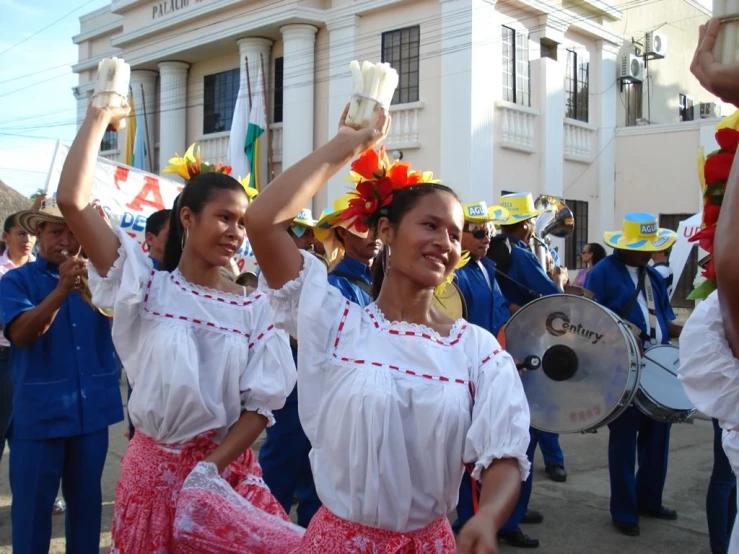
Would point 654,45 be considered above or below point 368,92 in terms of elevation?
above

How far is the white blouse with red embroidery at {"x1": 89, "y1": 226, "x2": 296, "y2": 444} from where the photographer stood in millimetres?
3074

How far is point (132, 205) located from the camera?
25.2 feet

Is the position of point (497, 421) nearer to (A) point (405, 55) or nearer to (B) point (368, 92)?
(B) point (368, 92)

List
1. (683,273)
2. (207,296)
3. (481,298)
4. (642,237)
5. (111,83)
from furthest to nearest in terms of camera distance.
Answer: (683,273) < (642,237) < (481,298) < (207,296) < (111,83)

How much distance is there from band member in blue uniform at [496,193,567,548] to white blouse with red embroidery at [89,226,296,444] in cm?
281

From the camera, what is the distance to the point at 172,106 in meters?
21.9

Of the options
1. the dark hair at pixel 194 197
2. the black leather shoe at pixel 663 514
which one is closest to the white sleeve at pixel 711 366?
the dark hair at pixel 194 197

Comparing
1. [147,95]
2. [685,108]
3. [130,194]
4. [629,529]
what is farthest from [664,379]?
[147,95]

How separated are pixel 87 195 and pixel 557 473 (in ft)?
16.4

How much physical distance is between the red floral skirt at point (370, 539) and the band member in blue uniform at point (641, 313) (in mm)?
3653

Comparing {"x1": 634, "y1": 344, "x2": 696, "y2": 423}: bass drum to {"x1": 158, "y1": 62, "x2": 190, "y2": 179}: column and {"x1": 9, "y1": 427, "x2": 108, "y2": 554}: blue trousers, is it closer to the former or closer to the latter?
{"x1": 9, "y1": 427, "x2": 108, "y2": 554}: blue trousers

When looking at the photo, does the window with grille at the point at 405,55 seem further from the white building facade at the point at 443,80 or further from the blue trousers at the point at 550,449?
the blue trousers at the point at 550,449

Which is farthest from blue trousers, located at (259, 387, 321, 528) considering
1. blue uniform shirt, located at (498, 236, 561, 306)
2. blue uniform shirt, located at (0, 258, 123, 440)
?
blue uniform shirt, located at (498, 236, 561, 306)

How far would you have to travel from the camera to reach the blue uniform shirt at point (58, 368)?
3.85 metres
